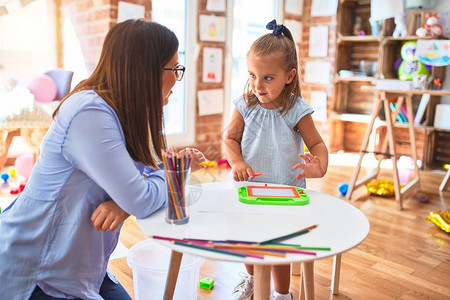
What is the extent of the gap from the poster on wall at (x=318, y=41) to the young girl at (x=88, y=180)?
12.7 feet

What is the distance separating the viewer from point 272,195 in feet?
3.69

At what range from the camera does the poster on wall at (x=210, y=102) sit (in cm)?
372

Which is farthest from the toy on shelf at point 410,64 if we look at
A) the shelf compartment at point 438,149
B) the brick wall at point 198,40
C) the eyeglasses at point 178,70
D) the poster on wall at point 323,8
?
the eyeglasses at point 178,70

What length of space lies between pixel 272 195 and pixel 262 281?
0.29m

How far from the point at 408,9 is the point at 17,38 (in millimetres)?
3570

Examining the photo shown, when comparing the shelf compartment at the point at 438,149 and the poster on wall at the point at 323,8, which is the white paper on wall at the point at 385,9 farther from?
the shelf compartment at the point at 438,149

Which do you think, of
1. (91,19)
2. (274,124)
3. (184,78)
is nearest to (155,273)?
(274,124)

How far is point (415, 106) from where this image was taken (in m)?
4.24

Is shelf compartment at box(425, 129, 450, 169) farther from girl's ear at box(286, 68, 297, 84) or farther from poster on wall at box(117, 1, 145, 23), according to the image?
girl's ear at box(286, 68, 297, 84)

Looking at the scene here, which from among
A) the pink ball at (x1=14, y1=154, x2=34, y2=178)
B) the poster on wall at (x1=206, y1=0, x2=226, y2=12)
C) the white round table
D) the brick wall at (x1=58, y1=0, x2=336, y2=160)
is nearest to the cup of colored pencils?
the white round table

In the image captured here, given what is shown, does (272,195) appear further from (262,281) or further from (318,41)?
(318,41)

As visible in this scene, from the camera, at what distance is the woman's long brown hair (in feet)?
3.11

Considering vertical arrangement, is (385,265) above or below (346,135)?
below

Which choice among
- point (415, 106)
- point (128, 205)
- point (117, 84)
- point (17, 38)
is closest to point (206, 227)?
point (128, 205)
